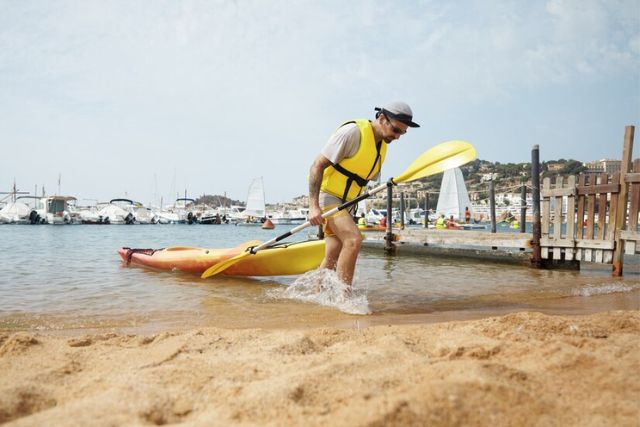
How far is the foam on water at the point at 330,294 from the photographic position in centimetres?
414

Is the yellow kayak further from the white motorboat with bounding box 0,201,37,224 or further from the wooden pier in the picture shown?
the white motorboat with bounding box 0,201,37,224

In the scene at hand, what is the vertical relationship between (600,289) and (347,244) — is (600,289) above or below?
below

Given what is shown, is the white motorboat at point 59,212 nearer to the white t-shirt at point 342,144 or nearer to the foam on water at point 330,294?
the foam on water at point 330,294

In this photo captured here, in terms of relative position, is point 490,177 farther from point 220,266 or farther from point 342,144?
point 342,144

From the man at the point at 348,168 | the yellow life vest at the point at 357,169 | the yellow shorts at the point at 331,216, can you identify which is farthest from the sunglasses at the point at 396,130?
the yellow shorts at the point at 331,216

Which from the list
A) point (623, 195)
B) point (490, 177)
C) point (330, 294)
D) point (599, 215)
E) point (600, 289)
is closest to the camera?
point (330, 294)

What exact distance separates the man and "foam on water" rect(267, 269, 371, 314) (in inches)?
4.8

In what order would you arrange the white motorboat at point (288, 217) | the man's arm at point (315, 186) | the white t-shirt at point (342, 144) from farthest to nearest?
the white motorboat at point (288, 217) → the man's arm at point (315, 186) → the white t-shirt at point (342, 144)

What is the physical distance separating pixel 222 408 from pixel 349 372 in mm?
530

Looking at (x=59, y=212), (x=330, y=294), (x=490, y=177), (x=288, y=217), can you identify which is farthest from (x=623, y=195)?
(x=59, y=212)

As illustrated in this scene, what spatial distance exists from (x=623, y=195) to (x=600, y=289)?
200 centimetres

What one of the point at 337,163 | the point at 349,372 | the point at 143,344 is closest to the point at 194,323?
the point at 143,344

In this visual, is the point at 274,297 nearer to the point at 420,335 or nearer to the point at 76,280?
the point at 420,335

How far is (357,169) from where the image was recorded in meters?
4.35
